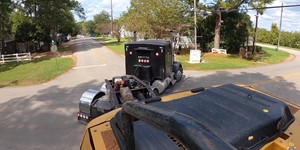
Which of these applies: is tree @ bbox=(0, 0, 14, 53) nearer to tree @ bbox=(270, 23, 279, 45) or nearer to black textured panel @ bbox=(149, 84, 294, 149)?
black textured panel @ bbox=(149, 84, 294, 149)

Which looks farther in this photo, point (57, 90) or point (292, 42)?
point (292, 42)

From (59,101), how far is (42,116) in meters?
1.79

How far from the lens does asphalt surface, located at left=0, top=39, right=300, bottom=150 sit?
6.87 meters

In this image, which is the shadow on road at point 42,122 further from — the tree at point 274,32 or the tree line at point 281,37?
the tree at point 274,32

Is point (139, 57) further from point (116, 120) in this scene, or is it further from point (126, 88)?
point (116, 120)

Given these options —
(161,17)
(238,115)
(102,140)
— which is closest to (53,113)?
(102,140)

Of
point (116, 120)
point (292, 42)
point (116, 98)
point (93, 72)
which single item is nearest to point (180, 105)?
point (116, 120)

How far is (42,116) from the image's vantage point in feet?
28.6

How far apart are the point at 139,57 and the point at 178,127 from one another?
9621 millimetres

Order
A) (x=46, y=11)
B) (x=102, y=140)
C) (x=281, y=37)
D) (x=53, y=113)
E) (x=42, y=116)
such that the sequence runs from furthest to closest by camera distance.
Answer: (x=281, y=37), (x=46, y=11), (x=53, y=113), (x=42, y=116), (x=102, y=140)

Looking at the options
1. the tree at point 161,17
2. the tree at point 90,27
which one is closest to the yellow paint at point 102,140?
the tree at point 161,17

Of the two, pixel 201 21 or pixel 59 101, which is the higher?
pixel 201 21

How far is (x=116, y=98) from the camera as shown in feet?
21.5

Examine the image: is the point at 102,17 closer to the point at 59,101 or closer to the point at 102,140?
the point at 59,101
